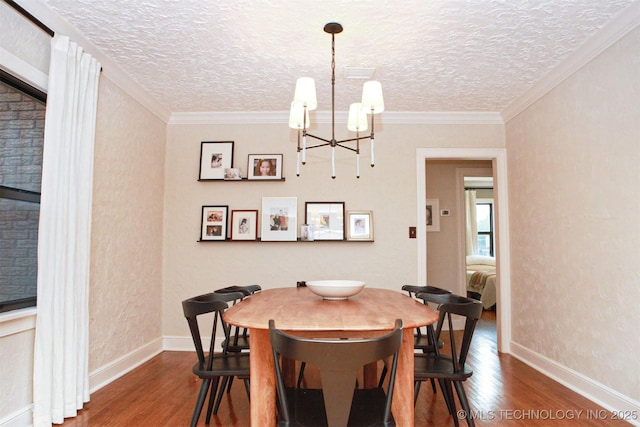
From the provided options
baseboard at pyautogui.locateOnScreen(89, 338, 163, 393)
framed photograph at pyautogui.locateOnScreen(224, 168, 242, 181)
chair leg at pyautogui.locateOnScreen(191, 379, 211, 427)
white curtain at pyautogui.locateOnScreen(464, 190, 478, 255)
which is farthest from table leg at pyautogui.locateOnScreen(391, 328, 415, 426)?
white curtain at pyautogui.locateOnScreen(464, 190, 478, 255)

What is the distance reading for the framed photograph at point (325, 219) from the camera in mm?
3895

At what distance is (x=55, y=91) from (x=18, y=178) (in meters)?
0.56

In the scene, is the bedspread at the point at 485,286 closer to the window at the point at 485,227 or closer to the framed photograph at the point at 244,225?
the window at the point at 485,227

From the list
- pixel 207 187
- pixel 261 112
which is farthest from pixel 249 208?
pixel 261 112

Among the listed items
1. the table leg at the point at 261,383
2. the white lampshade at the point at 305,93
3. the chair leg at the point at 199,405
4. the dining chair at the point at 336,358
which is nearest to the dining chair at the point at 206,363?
the chair leg at the point at 199,405

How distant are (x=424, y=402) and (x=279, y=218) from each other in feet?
7.05

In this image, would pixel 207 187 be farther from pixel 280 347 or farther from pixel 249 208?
pixel 280 347

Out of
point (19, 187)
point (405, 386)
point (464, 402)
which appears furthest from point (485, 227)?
point (19, 187)

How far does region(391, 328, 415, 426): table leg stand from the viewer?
1784mm

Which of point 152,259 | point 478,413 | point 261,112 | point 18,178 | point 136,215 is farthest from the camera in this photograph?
point 261,112

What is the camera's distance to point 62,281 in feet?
7.44

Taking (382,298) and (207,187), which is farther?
(207,187)

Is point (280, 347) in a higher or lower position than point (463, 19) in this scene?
lower

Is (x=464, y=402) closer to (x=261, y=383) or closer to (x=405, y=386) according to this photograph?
(x=405, y=386)
